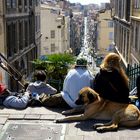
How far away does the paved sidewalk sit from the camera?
7.22 m

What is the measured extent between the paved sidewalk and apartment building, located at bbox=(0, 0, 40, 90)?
13.9 m

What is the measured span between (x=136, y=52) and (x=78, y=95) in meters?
21.2

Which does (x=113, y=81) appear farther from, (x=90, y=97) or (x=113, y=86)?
(x=90, y=97)

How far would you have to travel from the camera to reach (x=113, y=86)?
782 centimetres

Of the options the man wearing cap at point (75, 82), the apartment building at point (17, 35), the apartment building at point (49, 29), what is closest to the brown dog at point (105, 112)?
the man wearing cap at point (75, 82)

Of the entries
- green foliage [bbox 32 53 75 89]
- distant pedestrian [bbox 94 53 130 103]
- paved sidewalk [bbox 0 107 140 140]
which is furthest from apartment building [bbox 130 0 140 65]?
distant pedestrian [bbox 94 53 130 103]

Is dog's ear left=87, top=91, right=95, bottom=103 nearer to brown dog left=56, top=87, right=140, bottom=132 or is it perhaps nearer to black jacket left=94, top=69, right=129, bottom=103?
brown dog left=56, top=87, right=140, bottom=132

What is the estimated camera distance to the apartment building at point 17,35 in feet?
80.3

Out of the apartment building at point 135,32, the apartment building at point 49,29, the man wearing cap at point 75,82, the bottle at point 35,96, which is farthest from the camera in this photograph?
the apartment building at point 49,29

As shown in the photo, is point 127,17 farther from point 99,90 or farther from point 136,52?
point 99,90

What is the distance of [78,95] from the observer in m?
8.02

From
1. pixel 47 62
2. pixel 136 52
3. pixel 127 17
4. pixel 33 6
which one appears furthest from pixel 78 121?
pixel 33 6

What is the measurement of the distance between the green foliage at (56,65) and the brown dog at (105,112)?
8.74 metres

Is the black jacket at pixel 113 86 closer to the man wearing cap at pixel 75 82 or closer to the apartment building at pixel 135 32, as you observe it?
the man wearing cap at pixel 75 82
